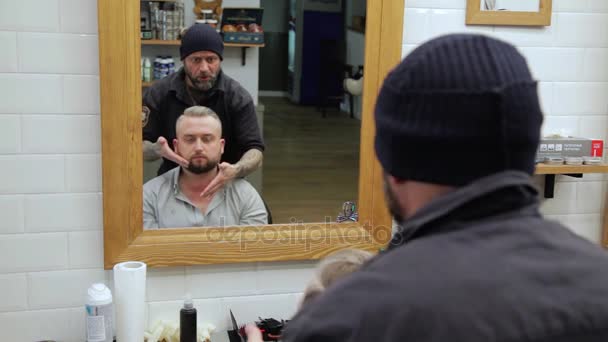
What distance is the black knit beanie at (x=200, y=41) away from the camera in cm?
187

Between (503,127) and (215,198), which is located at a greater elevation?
(503,127)

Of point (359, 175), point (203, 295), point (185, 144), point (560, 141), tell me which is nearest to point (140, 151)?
point (185, 144)

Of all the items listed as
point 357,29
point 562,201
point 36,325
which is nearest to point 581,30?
point 562,201

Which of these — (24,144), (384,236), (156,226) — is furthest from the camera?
(384,236)

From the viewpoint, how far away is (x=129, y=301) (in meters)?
1.82

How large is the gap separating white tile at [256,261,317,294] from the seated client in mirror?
145mm

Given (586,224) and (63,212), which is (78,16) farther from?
(586,224)

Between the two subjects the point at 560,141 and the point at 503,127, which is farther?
the point at 560,141

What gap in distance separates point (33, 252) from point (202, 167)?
0.49 metres

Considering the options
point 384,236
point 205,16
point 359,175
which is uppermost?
point 205,16

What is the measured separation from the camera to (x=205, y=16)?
1.87 metres

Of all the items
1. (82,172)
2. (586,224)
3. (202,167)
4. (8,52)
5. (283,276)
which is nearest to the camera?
(8,52)

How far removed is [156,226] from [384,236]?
650 mm

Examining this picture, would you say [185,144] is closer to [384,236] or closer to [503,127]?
[384,236]
